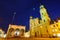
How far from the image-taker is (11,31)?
30859mm

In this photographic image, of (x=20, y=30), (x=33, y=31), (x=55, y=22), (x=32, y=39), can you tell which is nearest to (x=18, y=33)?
(x=20, y=30)

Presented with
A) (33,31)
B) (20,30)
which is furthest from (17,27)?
(33,31)

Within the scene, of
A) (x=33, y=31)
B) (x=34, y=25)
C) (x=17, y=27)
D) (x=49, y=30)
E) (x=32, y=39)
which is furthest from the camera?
(x=34, y=25)

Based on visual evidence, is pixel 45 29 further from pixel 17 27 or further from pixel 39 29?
pixel 17 27

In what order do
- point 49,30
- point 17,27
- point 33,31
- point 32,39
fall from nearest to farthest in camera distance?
1. point 32,39
2. point 17,27
3. point 49,30
4. point 33,31

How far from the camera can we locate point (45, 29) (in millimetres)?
33844

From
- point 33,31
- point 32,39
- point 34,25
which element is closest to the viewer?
point 32,39

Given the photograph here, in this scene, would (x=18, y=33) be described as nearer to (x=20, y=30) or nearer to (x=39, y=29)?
(x=20, y=30)

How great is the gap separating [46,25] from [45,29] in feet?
4.83

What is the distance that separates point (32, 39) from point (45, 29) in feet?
51.9

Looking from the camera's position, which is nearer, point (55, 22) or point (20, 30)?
point (20, 30)

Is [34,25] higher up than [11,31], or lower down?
higher up

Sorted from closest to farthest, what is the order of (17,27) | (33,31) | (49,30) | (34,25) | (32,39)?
(32,39)
(17,27)
(49,30)
(33,31)
(34,25)

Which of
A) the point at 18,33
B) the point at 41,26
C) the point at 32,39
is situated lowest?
the point at 32,39
